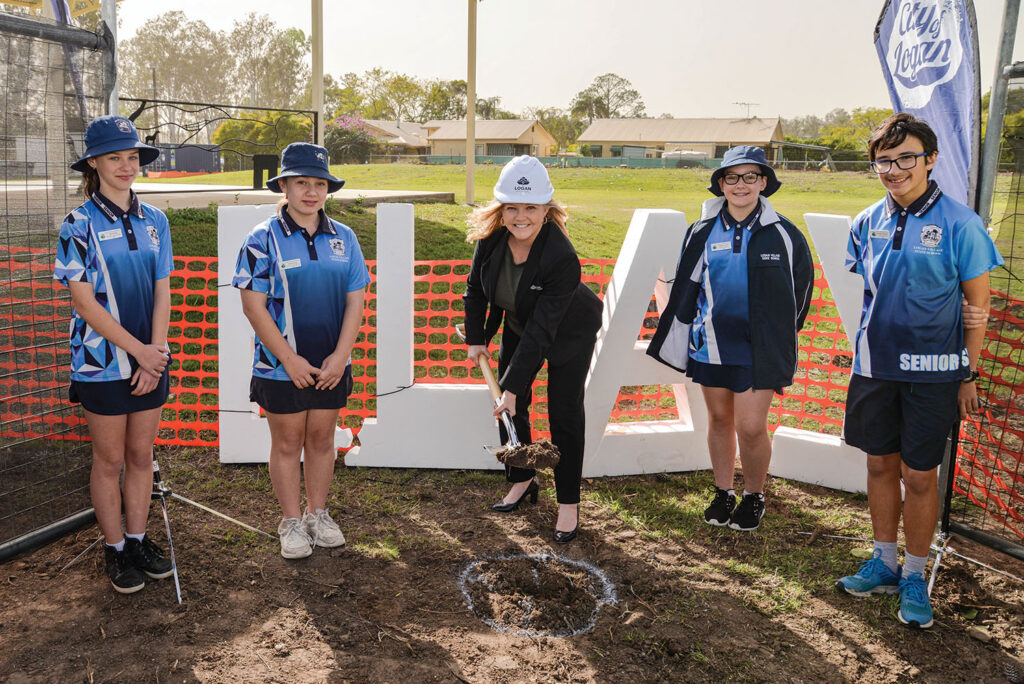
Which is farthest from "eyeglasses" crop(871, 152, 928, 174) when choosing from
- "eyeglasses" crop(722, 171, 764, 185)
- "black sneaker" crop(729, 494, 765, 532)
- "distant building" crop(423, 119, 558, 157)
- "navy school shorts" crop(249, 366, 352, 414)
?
"distant building" crop(423, 119, 558, 157)

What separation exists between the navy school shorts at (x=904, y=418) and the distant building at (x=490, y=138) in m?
65.0

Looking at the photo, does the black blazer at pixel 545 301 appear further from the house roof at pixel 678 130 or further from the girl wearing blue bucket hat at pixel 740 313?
the house roof at pixel 678 130

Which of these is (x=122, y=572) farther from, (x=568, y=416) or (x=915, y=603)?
(x=915, y=603)

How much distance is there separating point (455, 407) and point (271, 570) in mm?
1733

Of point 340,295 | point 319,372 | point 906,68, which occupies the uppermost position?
point 906,68

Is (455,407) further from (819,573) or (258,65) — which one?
(258,65)

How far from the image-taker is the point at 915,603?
354 cm

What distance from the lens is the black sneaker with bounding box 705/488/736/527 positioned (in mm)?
4512

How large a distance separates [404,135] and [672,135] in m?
28.5

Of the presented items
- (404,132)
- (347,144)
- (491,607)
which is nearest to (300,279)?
(491,607)

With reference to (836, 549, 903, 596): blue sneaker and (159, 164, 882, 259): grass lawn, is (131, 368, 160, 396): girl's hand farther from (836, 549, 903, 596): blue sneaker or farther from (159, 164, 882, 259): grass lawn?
(159, 164, 882, 259): grass lawn

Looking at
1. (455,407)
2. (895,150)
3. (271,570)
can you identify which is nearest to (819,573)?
(895,150)

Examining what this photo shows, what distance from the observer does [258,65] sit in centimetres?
7519

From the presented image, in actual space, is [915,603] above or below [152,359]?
below
